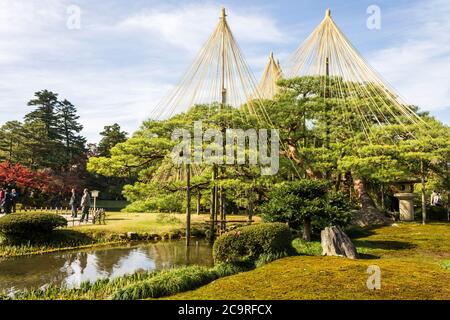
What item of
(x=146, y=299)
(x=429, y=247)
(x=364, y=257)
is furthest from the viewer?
(x=429, y=247)

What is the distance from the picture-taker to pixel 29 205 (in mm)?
29516

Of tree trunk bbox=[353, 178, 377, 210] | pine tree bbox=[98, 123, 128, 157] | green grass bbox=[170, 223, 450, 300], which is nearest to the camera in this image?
green grass bbox=[170, 223, 450, 300]

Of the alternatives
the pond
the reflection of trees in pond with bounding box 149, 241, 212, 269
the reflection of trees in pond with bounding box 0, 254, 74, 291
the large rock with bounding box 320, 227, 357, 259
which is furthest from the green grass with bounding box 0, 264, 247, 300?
the large rock with bounding box 320, 227, 357, 259

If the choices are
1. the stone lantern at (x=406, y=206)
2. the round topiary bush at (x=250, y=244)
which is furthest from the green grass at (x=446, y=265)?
the stone lantern at (x=406, y=206)

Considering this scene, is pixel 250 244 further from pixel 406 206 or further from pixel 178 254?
pixel 406 206

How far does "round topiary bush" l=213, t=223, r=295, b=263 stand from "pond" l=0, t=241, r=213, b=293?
1868mm

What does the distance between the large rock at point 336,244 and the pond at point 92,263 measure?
3714mm

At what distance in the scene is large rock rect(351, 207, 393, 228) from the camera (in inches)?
752

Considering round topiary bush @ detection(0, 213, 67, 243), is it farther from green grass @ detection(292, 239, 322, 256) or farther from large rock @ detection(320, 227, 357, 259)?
large rock @ detection(320, 227, 357, 259)

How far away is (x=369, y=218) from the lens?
63.6 feet

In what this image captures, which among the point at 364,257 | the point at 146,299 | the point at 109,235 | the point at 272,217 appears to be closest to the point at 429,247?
the point at 364,257

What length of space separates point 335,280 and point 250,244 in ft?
9.44

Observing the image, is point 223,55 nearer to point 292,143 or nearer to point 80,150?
point 292,143

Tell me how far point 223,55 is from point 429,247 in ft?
37.2
